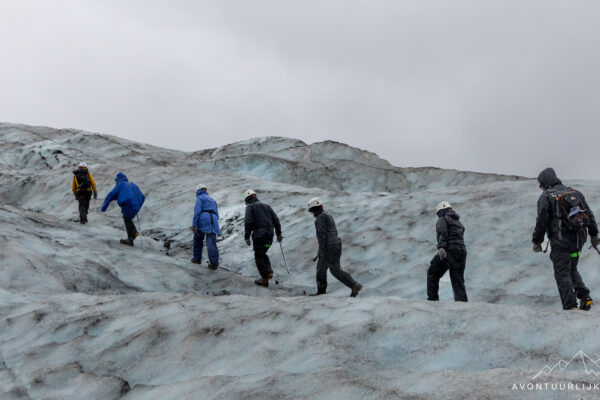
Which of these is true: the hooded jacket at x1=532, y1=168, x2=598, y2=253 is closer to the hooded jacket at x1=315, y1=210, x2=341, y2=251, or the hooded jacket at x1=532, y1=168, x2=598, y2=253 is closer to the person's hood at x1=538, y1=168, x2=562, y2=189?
the person's hood at x1=538, y1=168, x2=562, y2=189

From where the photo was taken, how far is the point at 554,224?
23.5ft

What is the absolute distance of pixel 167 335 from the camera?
546cm

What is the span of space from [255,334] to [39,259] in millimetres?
5675

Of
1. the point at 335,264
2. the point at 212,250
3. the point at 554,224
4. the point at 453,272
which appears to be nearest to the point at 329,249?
the point at 335,264

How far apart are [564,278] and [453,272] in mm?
1568

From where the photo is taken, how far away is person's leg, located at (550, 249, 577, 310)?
687 cm

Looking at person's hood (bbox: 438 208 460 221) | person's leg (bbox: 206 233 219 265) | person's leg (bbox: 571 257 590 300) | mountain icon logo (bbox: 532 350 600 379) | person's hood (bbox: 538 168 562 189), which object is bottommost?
person's leg (bbox: 206 233 219 265)

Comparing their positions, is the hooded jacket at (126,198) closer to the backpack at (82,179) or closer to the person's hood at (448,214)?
the backpack at (82,179)

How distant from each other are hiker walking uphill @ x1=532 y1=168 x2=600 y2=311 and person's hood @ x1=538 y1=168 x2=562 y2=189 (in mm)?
17

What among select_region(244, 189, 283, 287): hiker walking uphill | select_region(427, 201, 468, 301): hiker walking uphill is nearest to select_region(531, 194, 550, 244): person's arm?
select_region(427, 201, 468, 301): hiker walking uphill

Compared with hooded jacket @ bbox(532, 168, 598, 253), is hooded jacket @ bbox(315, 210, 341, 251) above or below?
below

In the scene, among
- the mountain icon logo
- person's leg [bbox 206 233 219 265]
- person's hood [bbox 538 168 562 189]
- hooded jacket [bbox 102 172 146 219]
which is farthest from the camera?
hooded jacket [bbox 102 172 146 219]

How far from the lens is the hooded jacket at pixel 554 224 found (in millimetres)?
7082

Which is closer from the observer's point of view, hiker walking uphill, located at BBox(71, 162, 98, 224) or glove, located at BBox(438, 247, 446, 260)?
glove, located at BBox(438, 247, 446, 260)
